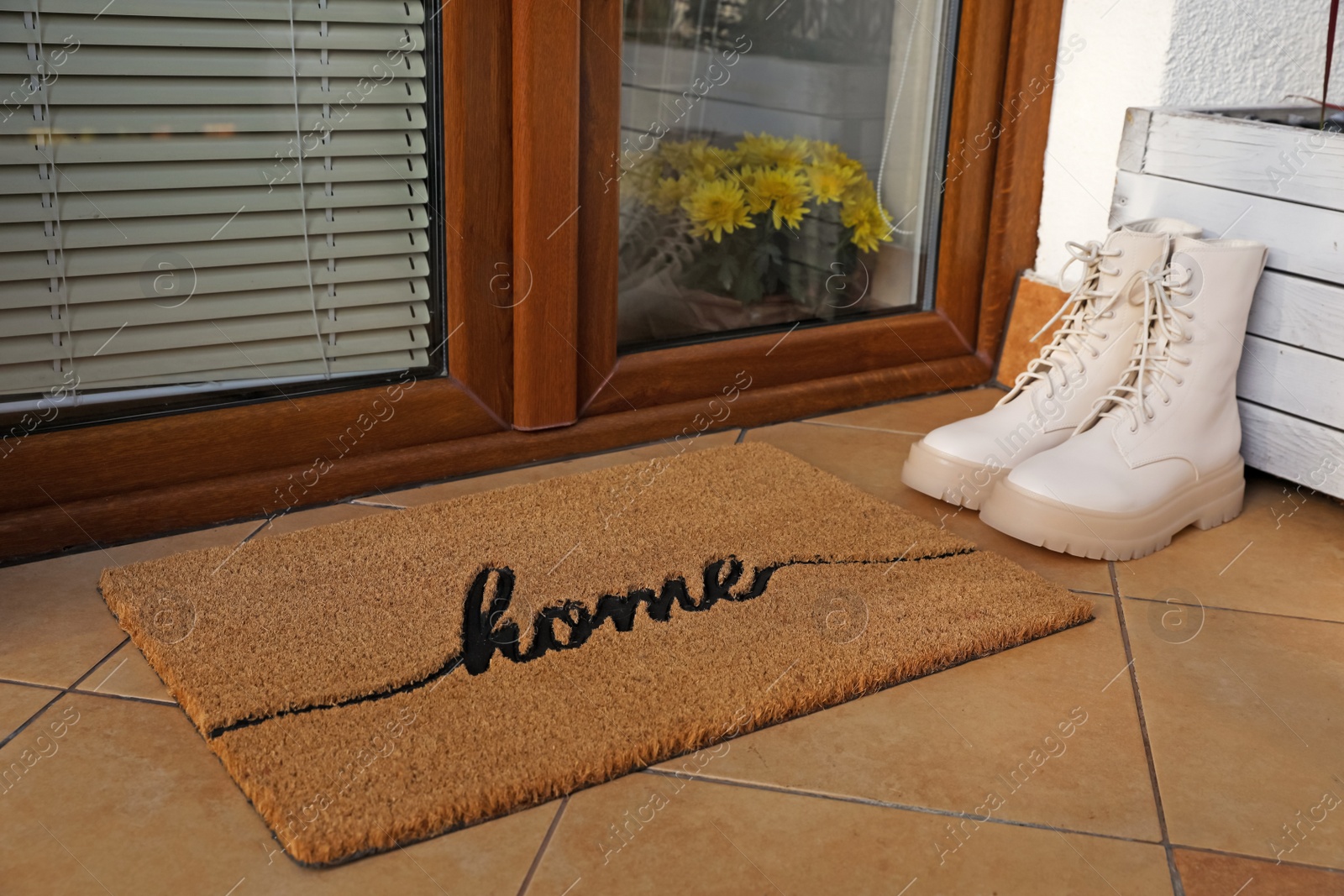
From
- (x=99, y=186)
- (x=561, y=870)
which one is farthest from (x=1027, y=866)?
(x=99, y=186)

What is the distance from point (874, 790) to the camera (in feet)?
2.92

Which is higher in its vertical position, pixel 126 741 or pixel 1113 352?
pixel 1113 352

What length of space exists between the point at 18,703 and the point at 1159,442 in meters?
1.20

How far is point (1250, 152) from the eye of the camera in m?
1.44

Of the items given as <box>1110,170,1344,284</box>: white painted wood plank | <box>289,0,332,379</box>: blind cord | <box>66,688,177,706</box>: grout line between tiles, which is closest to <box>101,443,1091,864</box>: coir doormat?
<box>66,688,177,706</box>: grout line between tiles

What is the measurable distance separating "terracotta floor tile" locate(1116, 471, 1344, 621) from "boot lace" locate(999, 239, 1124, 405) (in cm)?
26

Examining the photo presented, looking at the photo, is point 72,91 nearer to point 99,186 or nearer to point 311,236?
point 99,186

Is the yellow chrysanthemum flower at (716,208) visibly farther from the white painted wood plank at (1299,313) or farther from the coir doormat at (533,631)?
the white painted wood plank at (1299,313)

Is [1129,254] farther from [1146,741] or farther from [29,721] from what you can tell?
[29,721]

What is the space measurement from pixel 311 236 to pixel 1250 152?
1.16 meters

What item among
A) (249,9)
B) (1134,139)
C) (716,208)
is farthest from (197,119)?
(1134,139)

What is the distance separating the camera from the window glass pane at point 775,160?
1.54 meters

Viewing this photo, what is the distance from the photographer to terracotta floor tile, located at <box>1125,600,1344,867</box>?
0.87 metres

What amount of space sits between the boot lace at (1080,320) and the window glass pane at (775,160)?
1.24ft
